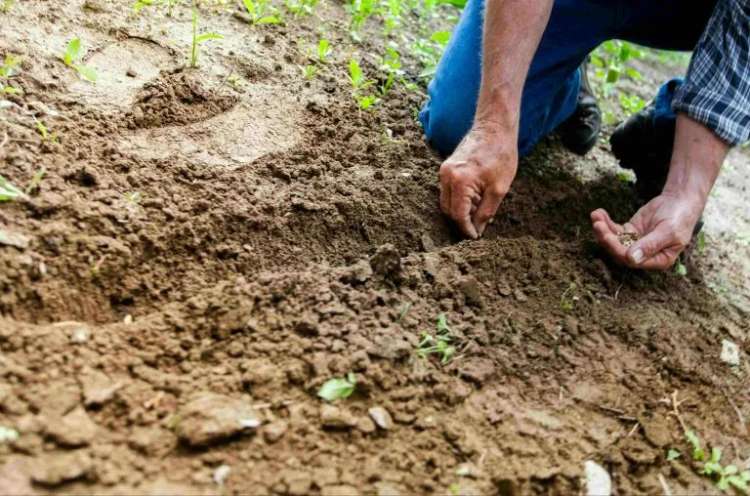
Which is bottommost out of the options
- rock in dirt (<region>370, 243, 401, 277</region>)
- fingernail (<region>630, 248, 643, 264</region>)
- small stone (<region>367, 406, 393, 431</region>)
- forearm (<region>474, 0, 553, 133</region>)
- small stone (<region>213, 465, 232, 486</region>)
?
small stone (<region>213, 465, 232, 486</region>)

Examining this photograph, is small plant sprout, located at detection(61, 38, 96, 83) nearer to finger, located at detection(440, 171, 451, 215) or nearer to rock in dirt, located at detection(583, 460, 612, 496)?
finger, located at detection(440, 171, 451, 215)

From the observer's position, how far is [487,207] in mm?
1877

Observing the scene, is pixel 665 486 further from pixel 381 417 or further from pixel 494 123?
pixel 494 123

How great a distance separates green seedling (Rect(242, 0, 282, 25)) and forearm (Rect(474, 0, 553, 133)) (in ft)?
3.37

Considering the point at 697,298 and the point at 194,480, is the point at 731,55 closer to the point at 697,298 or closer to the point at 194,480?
the point at 697,298

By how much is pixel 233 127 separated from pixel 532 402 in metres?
1.21

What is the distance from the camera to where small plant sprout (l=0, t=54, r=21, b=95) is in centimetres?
177

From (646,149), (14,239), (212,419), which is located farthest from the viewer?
(646,149)

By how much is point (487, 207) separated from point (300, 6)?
1.44 meters

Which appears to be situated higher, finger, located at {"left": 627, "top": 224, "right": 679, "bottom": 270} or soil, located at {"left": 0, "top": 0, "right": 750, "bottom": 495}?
finger, located at {"left": 627, "top": 224, "right": 679, "bottom": 270}

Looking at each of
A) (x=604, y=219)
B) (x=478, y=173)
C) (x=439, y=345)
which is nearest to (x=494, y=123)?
(x=478, y=173)

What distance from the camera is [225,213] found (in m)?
1.69

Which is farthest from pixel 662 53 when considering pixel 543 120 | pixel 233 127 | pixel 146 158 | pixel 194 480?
pixel 194 480

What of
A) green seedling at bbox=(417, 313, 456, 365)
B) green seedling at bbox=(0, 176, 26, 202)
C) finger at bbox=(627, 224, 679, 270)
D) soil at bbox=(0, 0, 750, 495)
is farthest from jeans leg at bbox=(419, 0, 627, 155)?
green seedling at bbox=(0, 176, 26, 202)
